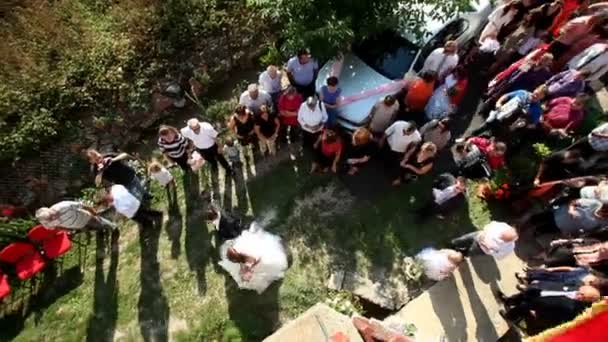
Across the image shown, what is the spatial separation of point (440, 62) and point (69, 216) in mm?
6421

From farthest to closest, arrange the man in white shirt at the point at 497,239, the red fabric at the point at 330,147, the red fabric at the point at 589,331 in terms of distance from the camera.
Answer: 1. the red fabric at the point at 330,147
2. the man in white shirt at the point at 497,239
3. the red fabric at the point at 589,331

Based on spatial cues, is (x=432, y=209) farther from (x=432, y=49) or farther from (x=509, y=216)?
(x=432, y=49)

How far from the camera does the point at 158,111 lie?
32.5 ft

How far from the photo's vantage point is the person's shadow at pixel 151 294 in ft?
26.1

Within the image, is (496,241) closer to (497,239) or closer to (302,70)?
(497,239)

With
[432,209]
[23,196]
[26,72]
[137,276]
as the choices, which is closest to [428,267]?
[432,209]

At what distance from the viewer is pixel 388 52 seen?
909 cm

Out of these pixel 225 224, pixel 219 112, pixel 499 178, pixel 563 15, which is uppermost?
pixel 563 15

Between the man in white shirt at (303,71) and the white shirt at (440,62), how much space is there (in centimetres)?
188

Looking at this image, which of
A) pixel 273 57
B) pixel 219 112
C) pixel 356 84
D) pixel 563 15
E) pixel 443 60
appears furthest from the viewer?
pixel 273 57

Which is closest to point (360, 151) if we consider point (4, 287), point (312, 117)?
point (312, 117)

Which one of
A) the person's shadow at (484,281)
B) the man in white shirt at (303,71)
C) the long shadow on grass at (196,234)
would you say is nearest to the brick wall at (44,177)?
the long shadow on grass at (196,234)

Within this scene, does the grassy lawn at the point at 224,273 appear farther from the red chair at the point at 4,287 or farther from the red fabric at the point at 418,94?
the red fabric at the point at 418,94

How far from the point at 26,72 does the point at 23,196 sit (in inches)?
94.4
